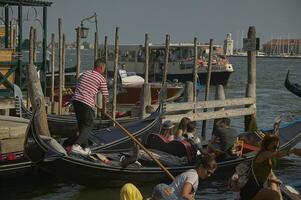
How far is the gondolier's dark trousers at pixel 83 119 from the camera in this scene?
7359 millimetres

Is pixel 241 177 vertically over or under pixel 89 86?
under

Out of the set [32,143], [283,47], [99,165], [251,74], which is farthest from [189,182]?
[283,47]

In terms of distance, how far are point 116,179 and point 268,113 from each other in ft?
41.0

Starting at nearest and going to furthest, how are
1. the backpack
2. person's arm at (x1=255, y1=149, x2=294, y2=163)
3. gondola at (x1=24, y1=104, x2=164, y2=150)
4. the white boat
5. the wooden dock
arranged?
person's arm at (x1=255, y1=149, x2=294, y2=163), the backpack, the wooden dock, gondola at (x1=24, y1=104, x2=164, y2=150), the white boat

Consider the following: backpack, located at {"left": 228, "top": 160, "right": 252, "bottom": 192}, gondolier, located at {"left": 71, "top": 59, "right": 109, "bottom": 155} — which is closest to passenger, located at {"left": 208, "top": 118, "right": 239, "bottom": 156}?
gondolier, located at {"left": 71, "top": 59, "right": 109, "bottom": 155}

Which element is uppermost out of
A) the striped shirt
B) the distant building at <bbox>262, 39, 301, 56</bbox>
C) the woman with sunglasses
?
the striped shirt

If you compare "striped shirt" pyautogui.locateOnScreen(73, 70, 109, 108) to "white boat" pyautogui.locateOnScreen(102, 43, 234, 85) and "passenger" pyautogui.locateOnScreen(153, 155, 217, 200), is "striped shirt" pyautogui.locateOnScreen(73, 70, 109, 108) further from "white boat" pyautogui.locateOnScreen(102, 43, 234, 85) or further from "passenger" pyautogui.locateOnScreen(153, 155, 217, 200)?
"white boat" pyautogui.locateOnScreen(102, 43, 234, 85)

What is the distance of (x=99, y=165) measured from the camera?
7305 millimetres

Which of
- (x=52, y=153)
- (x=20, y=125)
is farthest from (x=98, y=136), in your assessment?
(x=52, y=153)

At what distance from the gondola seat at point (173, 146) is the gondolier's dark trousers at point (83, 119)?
1.07 metres

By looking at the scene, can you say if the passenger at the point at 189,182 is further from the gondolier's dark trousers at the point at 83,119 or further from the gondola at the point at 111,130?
the gondola at the point at 111,130

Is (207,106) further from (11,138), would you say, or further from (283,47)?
(283,47)

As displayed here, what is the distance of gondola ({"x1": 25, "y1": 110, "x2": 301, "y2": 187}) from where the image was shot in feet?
22.1

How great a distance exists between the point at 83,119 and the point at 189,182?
9.73 feet
